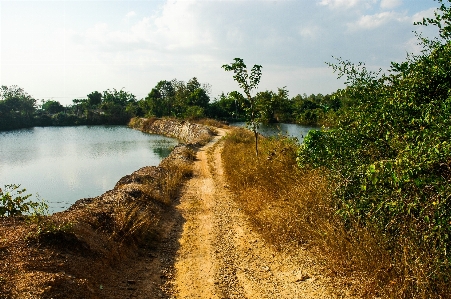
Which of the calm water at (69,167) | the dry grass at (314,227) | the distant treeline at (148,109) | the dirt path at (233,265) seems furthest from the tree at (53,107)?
the dirt path at (233,265)

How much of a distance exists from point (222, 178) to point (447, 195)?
11.6 meters

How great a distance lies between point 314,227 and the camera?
683 centimetres

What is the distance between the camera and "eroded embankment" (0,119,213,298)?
4715mm

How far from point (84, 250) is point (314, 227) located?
4554 millimetres

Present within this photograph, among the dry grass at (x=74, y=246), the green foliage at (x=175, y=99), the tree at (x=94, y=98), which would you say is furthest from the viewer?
the tree at (x=94, y=98)

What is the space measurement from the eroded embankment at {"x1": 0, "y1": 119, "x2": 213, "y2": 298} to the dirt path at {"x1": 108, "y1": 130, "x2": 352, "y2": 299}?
0.43 ft

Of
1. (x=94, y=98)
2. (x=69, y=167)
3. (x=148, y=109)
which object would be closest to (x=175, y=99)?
(x=148, y=109)

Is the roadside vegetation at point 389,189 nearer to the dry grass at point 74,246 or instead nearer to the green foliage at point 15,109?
the dry grass at point 74,246

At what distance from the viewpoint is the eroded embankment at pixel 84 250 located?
471 cm

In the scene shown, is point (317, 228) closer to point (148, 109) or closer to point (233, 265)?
point (233, 265)

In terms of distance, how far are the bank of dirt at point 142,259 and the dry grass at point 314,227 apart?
301mm

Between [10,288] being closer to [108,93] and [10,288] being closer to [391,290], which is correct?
[391,290]

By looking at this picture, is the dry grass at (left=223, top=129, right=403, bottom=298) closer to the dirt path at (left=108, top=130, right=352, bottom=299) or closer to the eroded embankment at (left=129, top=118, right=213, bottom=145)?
the dirt path at (left=108, top=130, right=352, bottom=299)

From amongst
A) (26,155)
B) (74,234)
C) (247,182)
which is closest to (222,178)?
(247,182)
